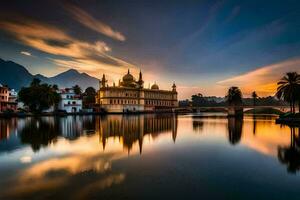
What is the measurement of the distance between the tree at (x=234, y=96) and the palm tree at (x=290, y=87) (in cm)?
4385

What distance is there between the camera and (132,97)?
129m

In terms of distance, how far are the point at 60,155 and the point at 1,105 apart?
78.7 metres

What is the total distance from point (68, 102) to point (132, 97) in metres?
38.0

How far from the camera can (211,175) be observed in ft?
44.0

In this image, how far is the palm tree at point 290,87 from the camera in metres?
53.7

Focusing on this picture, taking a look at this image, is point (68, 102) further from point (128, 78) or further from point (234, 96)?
point (234, 96)

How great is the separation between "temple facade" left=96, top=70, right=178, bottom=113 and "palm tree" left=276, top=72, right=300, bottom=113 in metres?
76.6

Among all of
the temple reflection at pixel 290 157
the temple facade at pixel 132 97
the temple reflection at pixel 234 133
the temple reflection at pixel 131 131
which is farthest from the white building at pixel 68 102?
the temple reflection at pixel 290 157

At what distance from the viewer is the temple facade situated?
11931 cm

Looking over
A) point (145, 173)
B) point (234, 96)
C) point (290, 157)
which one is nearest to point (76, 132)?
point (145, 173)

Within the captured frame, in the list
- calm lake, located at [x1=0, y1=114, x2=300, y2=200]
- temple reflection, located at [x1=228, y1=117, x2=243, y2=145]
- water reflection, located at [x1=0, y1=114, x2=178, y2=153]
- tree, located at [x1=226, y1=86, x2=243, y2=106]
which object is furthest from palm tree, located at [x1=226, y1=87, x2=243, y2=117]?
calm lake, located at [x1=0, y1=114, x2=300, y2=200]

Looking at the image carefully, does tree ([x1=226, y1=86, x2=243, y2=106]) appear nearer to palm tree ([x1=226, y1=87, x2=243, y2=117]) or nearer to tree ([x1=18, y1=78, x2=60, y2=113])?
palm tree ([x1=226, y1=87, x2=243, y2=117])

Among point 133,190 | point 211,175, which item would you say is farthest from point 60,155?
point 211,175

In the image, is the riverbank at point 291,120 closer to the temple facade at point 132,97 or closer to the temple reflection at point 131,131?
the temple reflection at point 131,131
